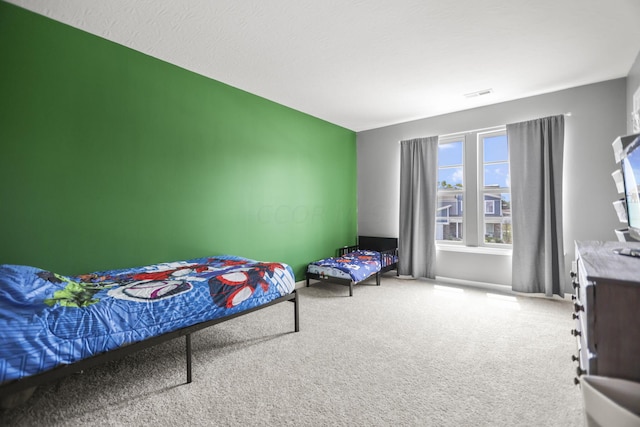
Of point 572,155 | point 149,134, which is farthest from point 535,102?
point 149,134

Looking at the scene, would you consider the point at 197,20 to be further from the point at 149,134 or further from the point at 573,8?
the point at 573,8

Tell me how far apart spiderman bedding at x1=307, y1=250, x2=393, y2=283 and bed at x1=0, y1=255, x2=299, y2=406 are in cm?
156

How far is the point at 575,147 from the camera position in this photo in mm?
3740

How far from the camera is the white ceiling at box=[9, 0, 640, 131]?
7.40 ft

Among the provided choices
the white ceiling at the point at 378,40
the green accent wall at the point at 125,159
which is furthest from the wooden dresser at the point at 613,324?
the green accent wall at the point at 125,159

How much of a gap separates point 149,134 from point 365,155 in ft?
12.5

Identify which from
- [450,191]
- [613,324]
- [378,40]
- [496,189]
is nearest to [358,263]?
[450,191]

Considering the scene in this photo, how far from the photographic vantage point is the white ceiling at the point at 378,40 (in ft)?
7.40

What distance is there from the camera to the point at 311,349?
8.32 ft

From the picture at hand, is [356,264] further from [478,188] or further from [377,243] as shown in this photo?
[478,188]

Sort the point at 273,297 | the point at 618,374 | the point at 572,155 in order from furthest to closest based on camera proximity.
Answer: the point at 572,155, the point at 273,297, the point at 618,374

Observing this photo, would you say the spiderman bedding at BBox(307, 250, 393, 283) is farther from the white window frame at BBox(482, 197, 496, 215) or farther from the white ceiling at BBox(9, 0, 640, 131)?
the white ceiling at BBox(9, 0, 640, 131)

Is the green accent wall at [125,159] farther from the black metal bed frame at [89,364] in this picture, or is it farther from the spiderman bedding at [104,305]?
the black metal bed frame at [89,364]

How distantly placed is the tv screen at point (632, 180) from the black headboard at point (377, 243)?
3.19 m
